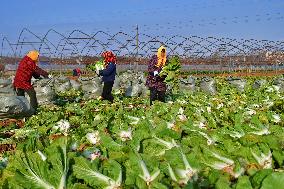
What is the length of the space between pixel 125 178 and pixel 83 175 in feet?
0.67

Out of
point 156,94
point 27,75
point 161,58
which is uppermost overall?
point 161,58

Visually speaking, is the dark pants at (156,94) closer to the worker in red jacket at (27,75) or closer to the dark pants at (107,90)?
the dark pants at (107,90)

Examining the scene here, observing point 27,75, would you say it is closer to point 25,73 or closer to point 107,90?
point 25,73

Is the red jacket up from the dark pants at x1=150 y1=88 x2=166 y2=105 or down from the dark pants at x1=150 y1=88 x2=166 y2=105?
up

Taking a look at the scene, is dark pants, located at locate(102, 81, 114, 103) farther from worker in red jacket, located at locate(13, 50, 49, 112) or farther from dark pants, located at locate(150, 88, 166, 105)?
worker in red jacket, located at locate(13, 50, 49, 112)

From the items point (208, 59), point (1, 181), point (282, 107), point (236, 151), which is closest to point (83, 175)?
point (1, 181)

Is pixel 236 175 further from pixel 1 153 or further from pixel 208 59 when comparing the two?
pixel 208 59

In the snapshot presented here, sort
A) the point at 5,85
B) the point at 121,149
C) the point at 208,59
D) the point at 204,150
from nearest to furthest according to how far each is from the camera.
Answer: the point at 204,150
the point at 121,149
the point at 5,85
the point at 208,59

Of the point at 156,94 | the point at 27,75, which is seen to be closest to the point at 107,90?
the point at 156,94

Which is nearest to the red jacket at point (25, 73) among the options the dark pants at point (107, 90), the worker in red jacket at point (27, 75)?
the worker in red jacket at point (27, 75)

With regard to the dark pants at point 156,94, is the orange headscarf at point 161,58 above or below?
above

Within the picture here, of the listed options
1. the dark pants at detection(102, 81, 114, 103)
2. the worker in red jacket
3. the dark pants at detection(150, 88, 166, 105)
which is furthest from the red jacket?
the dark pants at detection(102, 81, 114, 103)

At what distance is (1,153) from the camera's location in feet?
17.8

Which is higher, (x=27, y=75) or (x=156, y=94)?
(x=27, y=75)
